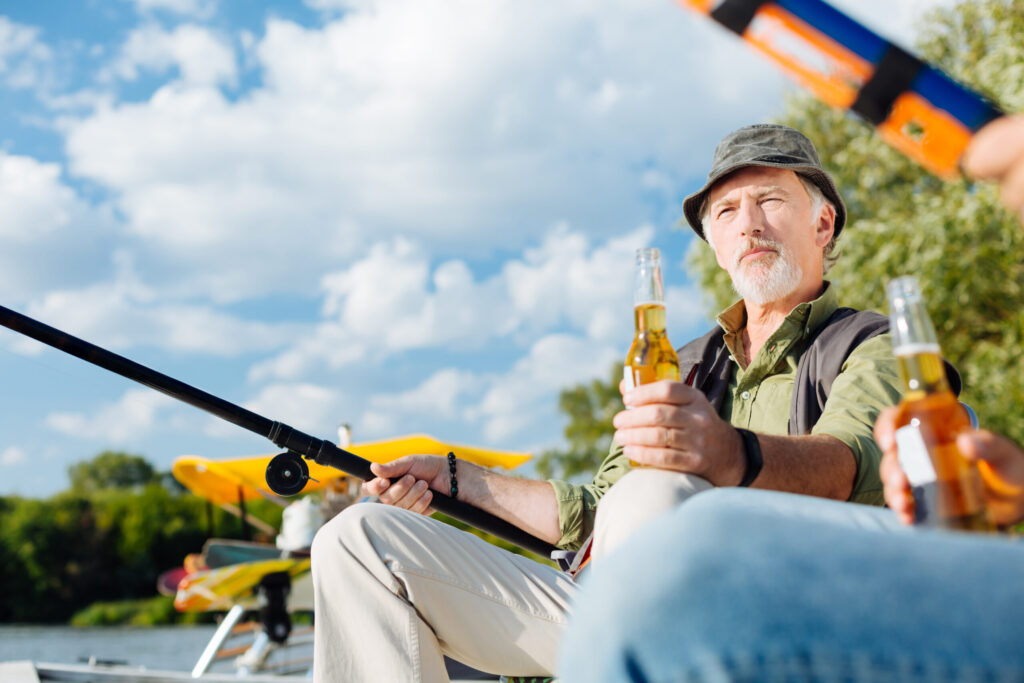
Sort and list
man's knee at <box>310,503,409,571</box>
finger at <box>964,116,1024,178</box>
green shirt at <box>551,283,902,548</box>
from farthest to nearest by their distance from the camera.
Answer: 1. man's knee at <box>310,503,409,571</box>
2. green shirt at <box>551,283,902,548</box>
3. finger at <box>964,116,1024,178</box>

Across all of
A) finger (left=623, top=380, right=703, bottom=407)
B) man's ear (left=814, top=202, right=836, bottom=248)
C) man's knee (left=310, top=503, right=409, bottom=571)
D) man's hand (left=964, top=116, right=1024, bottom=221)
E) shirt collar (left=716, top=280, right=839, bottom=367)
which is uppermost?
man's ear (left=814, top=202, right=836, bottom=248)

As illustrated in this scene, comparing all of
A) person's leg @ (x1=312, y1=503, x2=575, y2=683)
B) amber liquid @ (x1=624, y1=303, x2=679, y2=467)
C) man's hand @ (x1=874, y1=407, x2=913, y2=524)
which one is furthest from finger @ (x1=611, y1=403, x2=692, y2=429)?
person's leg @ (x1=312, y1=503, x2=575, y2=683)

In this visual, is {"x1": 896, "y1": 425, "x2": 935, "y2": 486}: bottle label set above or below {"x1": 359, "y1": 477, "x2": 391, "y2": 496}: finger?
below

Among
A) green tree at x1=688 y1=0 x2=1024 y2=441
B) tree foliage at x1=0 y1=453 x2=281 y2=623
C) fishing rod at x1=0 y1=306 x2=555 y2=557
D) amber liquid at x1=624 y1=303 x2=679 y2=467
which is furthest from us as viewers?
tree foliage at x1=0 y1=453 x2=281 y2=623

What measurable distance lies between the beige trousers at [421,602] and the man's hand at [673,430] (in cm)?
80

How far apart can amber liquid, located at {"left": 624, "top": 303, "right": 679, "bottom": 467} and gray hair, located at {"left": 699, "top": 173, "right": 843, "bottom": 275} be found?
1515mm

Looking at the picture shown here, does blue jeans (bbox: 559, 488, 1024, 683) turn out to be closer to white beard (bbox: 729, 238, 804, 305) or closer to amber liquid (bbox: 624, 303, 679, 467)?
amber liquid (bbox: 624, 303, 679, 467)

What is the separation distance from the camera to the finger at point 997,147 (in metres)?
0.82

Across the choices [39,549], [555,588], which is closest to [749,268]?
[555,588]

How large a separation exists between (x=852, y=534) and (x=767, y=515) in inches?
2.6

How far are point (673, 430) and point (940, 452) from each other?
0.44 metres

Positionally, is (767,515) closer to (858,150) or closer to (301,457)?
(301,457)

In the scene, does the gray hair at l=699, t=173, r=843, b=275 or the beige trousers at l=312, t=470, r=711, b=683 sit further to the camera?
the gray hair at l=699, t=173, r=843, b=275

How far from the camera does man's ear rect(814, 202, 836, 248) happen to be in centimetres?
289
